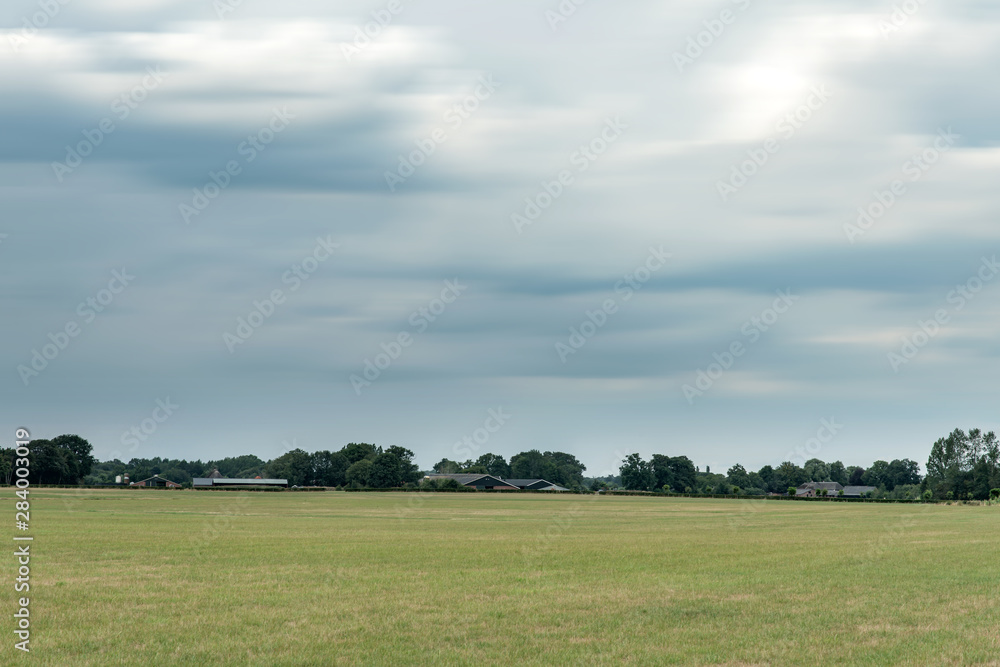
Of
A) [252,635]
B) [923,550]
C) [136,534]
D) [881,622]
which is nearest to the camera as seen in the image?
[252,635]

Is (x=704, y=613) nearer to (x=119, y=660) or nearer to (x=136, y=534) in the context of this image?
(x=119, y=660)

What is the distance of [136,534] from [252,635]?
111 ft

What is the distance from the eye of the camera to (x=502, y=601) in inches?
1069

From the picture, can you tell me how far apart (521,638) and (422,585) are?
9633 millimetres

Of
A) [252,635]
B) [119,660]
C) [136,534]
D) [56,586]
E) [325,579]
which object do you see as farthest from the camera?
[136,534]

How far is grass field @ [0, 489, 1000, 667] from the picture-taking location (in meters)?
20.0

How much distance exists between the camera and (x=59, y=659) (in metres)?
19.0

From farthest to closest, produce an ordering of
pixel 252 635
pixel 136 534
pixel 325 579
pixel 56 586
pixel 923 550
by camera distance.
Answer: pixel 136 534, pixel 923 550, pixel 325 579, pixel 56 586, pixel 252 635

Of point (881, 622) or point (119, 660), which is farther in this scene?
point (881, 622)

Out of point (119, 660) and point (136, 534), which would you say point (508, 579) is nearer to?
point (119, 660)

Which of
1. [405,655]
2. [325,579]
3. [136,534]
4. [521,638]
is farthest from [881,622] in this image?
[136,534]

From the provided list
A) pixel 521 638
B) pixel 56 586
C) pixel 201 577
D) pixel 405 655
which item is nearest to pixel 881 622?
pixel 521 638

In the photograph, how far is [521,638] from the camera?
21.6 metres

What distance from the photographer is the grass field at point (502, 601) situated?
20.0 m
